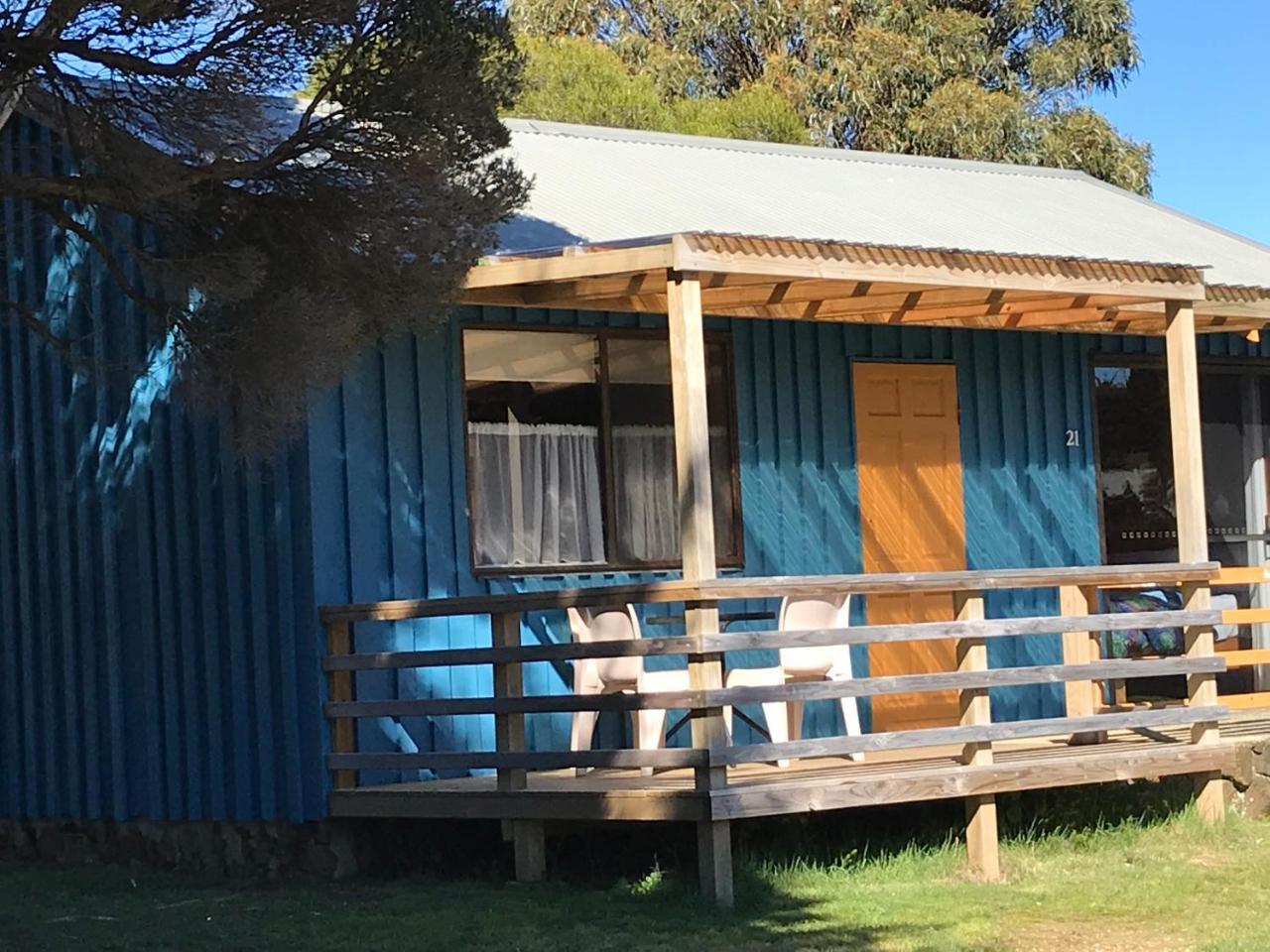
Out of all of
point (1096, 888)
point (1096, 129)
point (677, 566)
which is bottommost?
point (1096, 888)

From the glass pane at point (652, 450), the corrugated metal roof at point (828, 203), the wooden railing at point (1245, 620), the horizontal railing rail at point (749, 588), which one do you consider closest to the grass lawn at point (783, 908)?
the horizontal railing rail at point (749, 588)

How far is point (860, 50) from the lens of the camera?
101ft

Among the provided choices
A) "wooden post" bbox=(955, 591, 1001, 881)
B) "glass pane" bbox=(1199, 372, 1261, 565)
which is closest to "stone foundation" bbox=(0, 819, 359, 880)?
"wooden post" bbox=(955, 591, 1001, 881)

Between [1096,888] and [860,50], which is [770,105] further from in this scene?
[1096,888]

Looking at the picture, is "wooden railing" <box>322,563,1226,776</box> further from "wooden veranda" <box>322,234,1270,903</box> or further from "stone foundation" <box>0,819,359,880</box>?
"stone foundation" <box>0,819,359,880</box>

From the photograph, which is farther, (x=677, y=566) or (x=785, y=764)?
(x=677, y=566)

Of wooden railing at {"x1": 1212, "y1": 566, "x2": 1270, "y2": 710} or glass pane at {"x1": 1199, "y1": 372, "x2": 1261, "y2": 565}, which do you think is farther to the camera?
glass pane at {"x1": 1199, "y1": 372, "x2": 1261, "y2": 565}

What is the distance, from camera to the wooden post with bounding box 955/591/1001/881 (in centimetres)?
991

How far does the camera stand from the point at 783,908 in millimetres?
9078

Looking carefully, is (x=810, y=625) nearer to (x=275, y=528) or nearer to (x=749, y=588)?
(x=749, y=588)

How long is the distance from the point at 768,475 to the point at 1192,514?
236cm

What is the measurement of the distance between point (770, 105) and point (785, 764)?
20.4 metres

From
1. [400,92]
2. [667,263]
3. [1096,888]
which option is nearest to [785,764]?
[1096,888]

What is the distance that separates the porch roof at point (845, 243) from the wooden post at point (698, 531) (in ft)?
0.82
